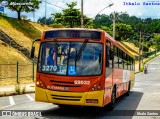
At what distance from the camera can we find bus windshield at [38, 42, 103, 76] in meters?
13.0

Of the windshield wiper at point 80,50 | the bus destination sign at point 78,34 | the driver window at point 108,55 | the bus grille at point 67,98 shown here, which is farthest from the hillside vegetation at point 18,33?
the bus grille at point 67,98

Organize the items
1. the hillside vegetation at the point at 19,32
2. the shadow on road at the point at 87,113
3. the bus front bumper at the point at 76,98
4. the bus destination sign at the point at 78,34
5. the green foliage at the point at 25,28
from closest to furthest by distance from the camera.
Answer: the bus front bumper at the point at 76,98 < the shadow on road at the point at 87,113 < the bus destination sign at the point at 78,34 < the hillside vegetation at the point at 19,32 < the green foliage at the point at 25,28

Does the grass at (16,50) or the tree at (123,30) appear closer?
the grass at (16,50)

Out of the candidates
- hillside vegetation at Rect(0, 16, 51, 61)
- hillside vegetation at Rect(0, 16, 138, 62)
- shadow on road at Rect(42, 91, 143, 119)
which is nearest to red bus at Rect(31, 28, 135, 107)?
shadow on road at Rect(42, 91, 143, 119)

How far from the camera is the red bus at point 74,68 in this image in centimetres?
1277

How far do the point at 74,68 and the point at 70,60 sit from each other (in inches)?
13.2

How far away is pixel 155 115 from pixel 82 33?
4.23 meters

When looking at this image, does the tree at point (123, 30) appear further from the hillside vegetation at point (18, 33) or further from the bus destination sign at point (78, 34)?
the bus destination sign at point (78, 34)

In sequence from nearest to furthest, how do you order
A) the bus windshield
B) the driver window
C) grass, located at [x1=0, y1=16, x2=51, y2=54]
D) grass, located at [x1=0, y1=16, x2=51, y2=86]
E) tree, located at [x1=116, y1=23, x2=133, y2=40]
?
the bus windshield < the driver window < grass, located at [x1=0, y1=16, x2=51, y2=86] < grass, located at [x1=0, y1=16, x2=51, y2=54] < tree, located at [x1=116, y1=23, x2=133, y2=40]

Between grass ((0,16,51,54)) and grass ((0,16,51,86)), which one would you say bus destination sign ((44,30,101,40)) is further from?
grass ((0,16,51,54))

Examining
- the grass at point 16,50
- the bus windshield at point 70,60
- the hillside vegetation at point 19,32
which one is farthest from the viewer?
the hillside vegetation at point 19,32

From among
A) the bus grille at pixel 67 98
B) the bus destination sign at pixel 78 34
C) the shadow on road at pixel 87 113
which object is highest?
the bus destination sign at pixel 78 34

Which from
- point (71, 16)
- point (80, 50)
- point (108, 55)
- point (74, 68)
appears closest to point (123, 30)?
point (71, 16)

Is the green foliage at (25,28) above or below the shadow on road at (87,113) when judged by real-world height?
above
